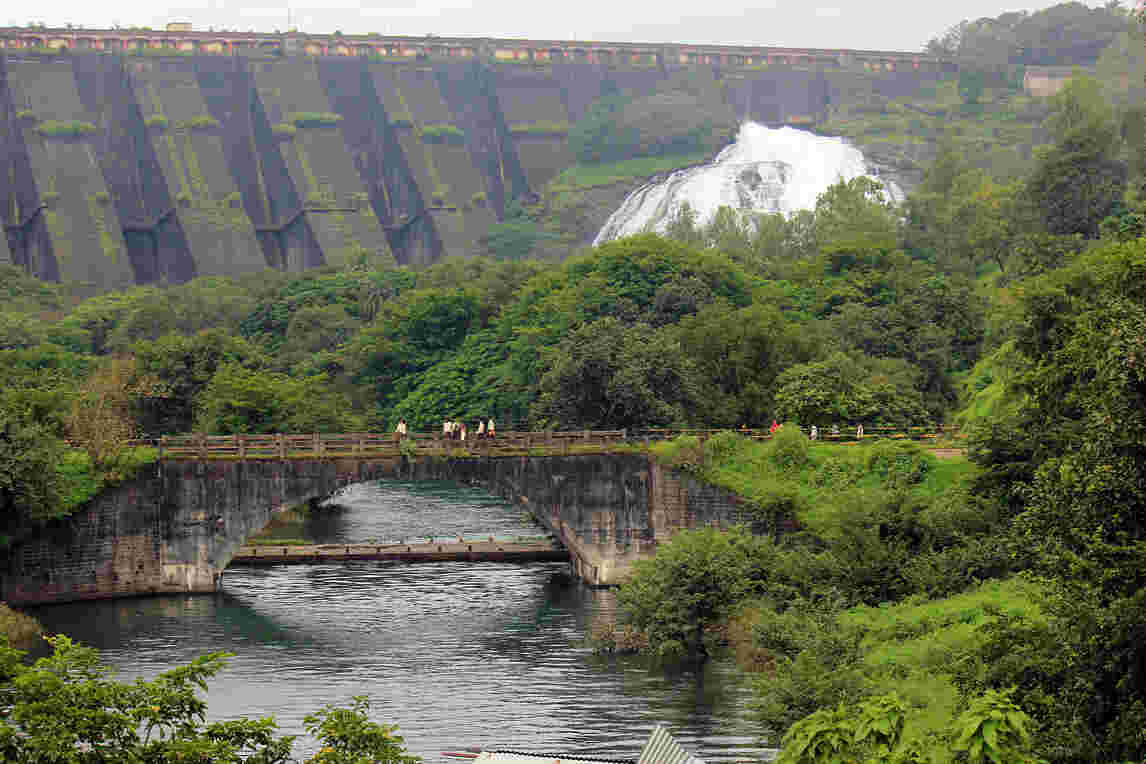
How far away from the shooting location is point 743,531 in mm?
57688

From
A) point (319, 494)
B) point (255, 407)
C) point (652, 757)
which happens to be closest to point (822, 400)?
point (319, 494)

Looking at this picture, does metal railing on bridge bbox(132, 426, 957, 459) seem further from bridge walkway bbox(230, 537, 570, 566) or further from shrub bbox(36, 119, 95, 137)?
shrub bbox(36, 119, 95, 137)

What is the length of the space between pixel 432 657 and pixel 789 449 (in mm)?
16138

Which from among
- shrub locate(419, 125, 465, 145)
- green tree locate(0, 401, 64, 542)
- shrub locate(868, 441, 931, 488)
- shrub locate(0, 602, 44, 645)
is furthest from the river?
shrub locate(419, 125, 465, 145)

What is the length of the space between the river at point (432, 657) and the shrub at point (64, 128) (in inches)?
3011

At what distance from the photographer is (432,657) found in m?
51.8

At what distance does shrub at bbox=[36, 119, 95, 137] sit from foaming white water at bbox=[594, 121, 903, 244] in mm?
43172

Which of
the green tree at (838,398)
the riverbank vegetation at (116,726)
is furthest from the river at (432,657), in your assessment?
the riverbank vegetation at (116,726)

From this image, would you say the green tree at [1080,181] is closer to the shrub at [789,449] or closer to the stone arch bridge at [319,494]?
the shrub at [789,449]

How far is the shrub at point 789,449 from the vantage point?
60016mm

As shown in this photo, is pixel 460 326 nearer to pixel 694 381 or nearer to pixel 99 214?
pixel 694 381

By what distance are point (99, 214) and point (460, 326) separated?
2004 inches

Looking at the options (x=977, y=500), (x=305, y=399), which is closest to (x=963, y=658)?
(x=977, y=500)

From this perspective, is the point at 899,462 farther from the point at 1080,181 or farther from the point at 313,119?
the point at 313,119
